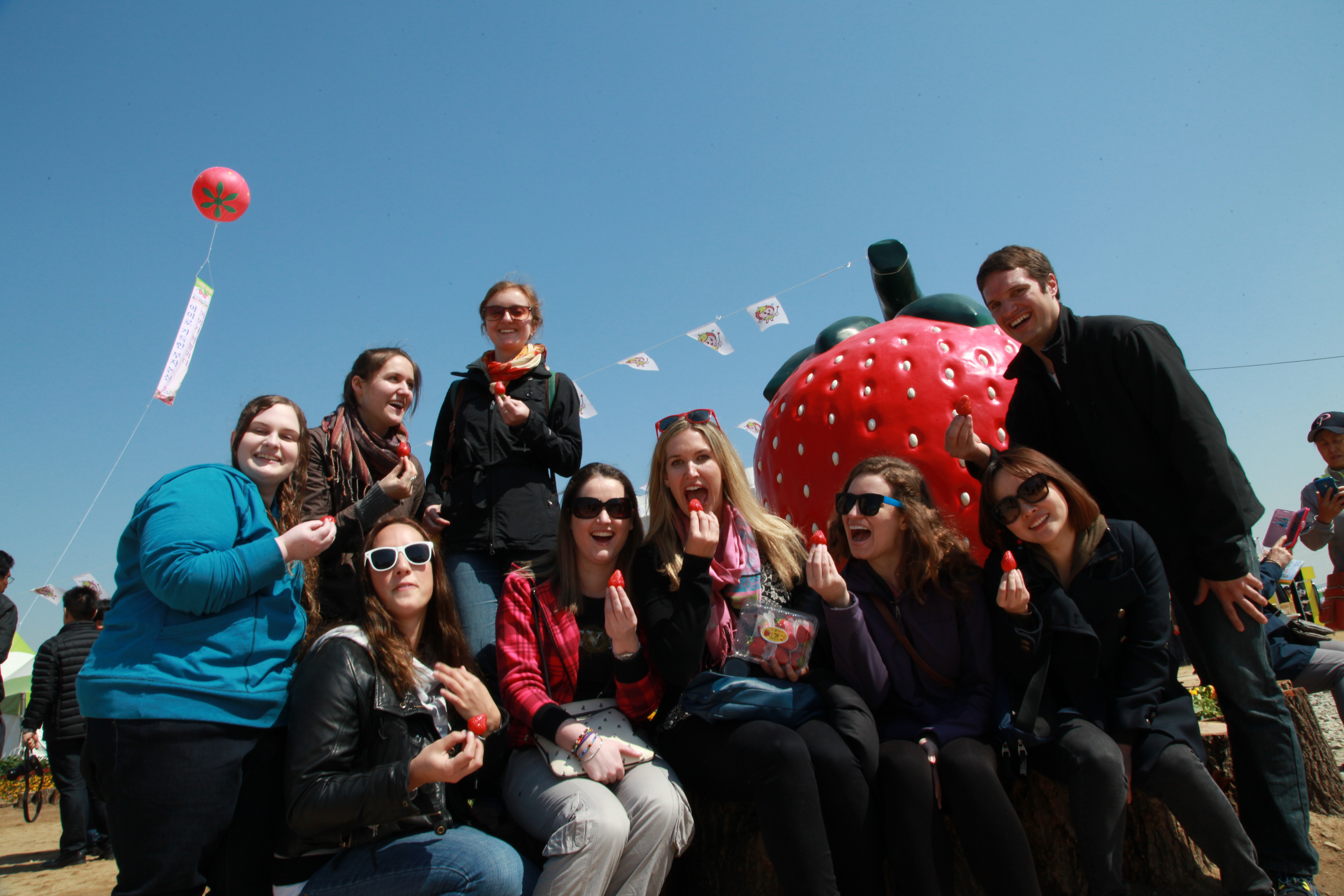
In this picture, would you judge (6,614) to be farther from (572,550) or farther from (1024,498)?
(1024,498)

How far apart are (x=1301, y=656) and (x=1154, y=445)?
1.90 metres

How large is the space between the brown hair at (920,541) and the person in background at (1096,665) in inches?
4.5

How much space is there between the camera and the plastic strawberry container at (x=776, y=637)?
251 cm

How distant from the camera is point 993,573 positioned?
261 centimetres

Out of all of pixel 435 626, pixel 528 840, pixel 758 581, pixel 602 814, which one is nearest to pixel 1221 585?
Answer: pixel 758 581

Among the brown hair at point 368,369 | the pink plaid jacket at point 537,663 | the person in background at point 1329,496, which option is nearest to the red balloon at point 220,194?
the brown hair at point 368,369

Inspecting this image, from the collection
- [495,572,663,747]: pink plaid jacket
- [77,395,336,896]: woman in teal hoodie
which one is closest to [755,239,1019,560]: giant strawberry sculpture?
[495,572,663,747]: pink plaid jacket

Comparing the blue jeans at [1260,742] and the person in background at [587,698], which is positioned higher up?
the person in background at [587,698]

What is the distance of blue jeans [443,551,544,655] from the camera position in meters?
2.93

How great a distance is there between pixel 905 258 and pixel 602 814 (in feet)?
13.4

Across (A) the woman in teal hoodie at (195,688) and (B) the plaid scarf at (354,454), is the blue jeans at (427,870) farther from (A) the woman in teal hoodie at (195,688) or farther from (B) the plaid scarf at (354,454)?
(B) the plaid scarf at (354,454)

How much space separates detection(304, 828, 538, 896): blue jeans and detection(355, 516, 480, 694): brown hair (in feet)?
1.46

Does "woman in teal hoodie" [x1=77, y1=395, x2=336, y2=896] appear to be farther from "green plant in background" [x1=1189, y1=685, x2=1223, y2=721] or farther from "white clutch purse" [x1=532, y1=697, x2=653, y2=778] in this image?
"green plant in background" [x1=1189, y1=685, x2=1223, y2=721]

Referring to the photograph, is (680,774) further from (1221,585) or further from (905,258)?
(905,258)
